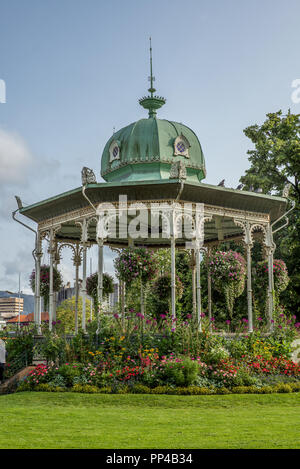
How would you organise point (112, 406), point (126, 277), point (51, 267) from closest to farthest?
point (112, 406)
point (126, 277)
point (51, 267)

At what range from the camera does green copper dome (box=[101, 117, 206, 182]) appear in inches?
712

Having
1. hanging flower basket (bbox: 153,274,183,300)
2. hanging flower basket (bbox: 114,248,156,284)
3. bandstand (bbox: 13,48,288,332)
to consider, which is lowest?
hanging flower basket (bbox: 153,274,183,300)

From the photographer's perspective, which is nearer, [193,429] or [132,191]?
[193,429]

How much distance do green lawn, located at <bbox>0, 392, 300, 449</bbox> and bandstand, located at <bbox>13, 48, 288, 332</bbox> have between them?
344 centimetres

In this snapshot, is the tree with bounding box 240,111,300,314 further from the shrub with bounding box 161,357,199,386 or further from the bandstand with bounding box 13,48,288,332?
the shrub with bounding box 161,357,199,386

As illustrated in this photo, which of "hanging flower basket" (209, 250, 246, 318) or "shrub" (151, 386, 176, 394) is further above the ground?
"hanging flower basket" (209, 250, 246, 318)

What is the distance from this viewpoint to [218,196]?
1697 cm

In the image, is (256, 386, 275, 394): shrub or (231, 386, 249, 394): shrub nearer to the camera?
(231, 386, 249, 394): shrub

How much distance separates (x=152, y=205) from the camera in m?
16.2

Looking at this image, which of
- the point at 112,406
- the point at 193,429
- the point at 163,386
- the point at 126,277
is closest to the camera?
the point at 193,429

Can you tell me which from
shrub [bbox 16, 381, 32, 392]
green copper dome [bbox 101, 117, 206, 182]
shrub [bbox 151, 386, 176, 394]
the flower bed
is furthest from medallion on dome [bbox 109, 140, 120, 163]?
shrub [bbox 151, 386, 176, 394]
